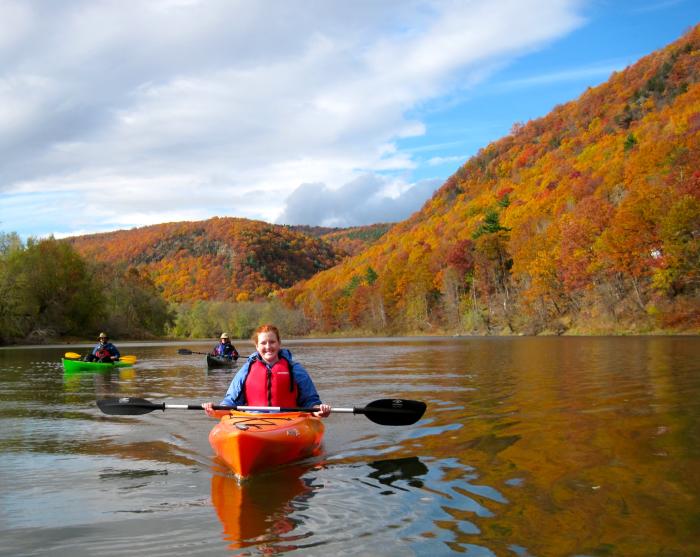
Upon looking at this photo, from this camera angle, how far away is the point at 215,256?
159125 mm

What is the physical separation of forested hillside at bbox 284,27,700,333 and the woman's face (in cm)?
4167

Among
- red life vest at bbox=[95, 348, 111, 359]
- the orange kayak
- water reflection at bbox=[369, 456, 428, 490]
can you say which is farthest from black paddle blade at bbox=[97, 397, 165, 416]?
red life vest at bbox=[95, 348, 111, 359]

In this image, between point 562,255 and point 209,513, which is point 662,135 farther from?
point 209,513

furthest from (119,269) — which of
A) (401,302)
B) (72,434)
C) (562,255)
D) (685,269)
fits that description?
(72,434)

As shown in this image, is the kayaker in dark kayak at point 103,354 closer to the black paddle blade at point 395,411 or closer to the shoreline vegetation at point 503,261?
the black paddle blade at point 395,411

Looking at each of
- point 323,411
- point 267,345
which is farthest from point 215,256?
point 323,411

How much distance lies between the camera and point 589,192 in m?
70.1

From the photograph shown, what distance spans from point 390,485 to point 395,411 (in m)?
2.30

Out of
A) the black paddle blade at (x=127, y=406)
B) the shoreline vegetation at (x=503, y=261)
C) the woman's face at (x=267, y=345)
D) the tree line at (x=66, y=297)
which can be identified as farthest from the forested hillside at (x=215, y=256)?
the woman's face at (x=267, y=345)

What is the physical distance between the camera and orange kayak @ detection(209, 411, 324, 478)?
270 inches

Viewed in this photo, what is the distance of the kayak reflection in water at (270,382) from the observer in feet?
26.9

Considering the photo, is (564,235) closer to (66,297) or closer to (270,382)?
(66,297)

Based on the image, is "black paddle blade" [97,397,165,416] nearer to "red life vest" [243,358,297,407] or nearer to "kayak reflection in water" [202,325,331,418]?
"kayak reflection in water" [202,325,331,418]

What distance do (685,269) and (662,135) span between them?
1220 inches
